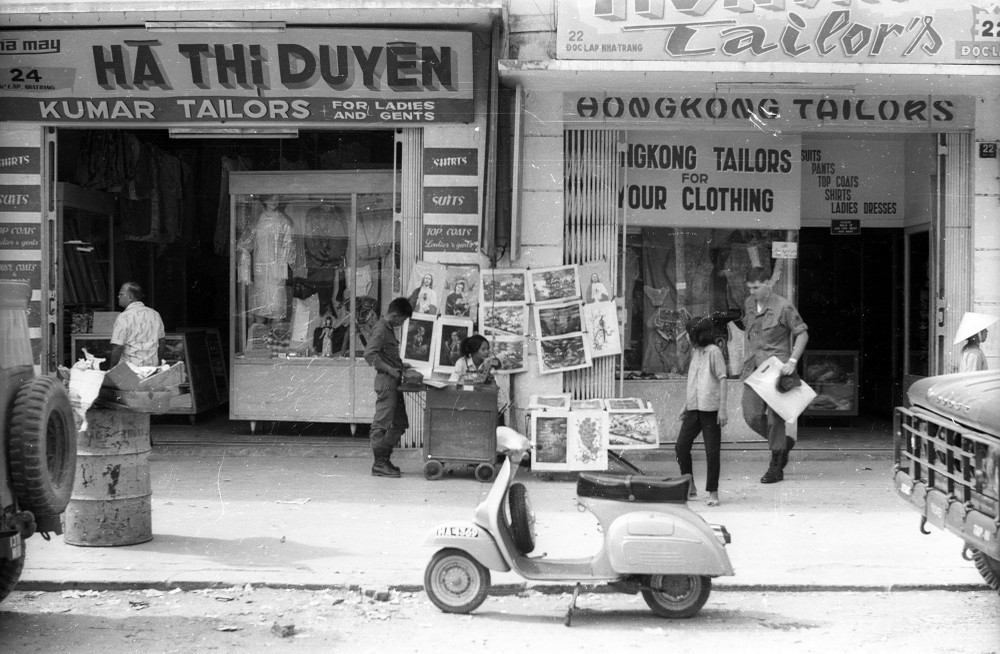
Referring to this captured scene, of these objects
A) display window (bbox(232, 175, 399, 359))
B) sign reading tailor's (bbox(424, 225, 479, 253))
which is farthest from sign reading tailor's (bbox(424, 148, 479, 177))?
display window (bbox(232, 175, 399, 359))

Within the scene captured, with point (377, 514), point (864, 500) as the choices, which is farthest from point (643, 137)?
point (377, 514)

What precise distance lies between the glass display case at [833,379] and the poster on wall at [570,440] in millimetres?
4380

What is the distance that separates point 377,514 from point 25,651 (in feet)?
11.5

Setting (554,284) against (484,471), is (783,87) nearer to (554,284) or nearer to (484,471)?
(554,284)

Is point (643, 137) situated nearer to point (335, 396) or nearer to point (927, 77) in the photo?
point (927, 77)

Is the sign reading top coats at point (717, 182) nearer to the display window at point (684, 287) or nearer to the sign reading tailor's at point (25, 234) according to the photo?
the display window at point (684, 287)

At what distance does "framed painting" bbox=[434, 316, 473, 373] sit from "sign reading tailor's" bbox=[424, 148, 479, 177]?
148 cm

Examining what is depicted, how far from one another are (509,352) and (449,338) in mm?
636

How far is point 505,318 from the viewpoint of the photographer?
422 inches

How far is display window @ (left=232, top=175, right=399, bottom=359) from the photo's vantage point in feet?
39.8

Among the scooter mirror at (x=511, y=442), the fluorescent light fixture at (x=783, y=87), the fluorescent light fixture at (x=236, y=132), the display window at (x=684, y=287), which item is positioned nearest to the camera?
the scooter mirror at (x=511, y=442)

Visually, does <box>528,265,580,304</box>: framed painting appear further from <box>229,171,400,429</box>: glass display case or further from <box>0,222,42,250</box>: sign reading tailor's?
<box>0,222,42,250</box>: sign reading tailor's

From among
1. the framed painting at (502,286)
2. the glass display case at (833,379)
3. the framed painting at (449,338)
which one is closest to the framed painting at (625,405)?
the framed painting at (502,286)

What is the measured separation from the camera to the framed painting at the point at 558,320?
35.1ft
